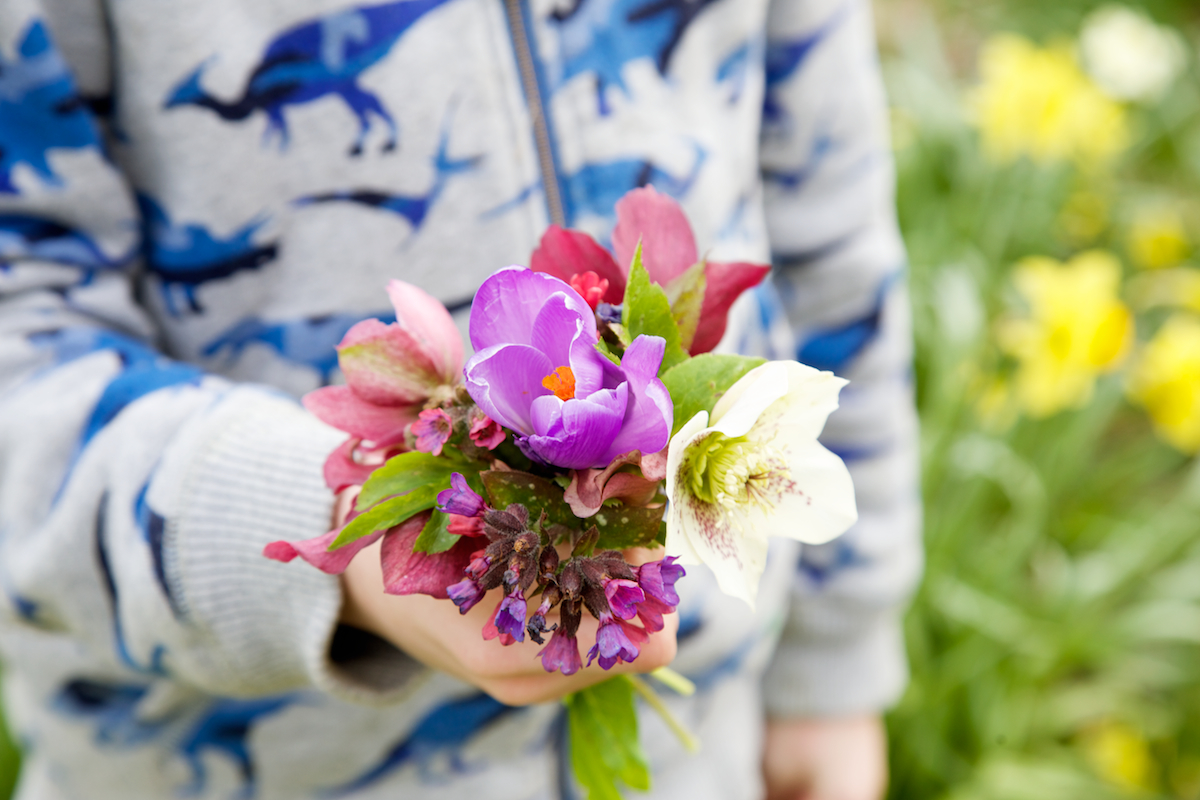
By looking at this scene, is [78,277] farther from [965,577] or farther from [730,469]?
[965,577]

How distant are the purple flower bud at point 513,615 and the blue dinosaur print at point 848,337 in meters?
0.59

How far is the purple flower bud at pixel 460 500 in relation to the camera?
0.97 feet

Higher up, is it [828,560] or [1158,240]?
[828,560]

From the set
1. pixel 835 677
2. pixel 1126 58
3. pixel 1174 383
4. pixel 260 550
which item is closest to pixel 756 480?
pixel 260 550

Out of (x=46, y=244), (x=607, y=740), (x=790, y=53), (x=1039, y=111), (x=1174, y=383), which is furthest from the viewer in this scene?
(x=1039, y=111)

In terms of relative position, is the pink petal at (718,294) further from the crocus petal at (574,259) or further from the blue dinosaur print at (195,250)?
the blue dinosaur print at (195,250)

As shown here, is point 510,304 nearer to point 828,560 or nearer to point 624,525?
point 624,525

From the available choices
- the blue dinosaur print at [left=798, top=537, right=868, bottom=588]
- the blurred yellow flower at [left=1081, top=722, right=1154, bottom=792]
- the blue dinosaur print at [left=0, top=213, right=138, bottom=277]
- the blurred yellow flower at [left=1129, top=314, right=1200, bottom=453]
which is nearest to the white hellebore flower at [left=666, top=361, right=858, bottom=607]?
the blue dinosaur print at [left=0, top=213, right=138, bottom=277]

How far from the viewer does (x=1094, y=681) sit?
1348 mm

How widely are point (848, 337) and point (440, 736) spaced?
1.66 feet

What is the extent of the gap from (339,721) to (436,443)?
384mm

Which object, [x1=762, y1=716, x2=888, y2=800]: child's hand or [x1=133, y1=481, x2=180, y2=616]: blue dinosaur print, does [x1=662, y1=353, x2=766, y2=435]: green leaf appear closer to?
[x1=133, y1=481, x2=180, y2=616]: blue dinosaur print

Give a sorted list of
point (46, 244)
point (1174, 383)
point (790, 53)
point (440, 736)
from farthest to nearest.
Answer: point (1174, 383) → point (790, 53) → point (440, 736) → point (46, 244)

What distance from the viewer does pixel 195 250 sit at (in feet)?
1.82
